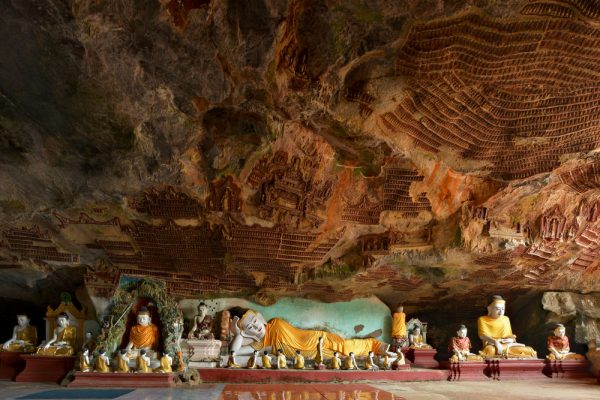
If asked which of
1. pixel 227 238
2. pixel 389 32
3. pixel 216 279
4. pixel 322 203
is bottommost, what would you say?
pixel 216 279

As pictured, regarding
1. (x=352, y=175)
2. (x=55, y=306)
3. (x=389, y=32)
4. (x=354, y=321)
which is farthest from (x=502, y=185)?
(x=55, y=306)

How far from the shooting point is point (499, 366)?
10328 mm

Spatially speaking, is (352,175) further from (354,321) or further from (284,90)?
(354,321)

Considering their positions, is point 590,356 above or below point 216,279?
below

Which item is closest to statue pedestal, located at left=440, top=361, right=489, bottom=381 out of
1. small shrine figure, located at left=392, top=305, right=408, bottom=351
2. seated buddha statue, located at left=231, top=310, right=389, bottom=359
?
small shrine figure, located at left=392, top=305, right=408, bottom=351

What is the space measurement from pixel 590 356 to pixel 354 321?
5.75m

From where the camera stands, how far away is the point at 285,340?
1060 cm

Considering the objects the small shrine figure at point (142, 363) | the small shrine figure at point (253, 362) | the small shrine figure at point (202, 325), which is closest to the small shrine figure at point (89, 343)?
the small shrine figure at point (142, 363)

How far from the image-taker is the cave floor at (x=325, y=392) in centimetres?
689

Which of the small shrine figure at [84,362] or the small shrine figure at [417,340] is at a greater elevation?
the small shrine figure at [417,340]

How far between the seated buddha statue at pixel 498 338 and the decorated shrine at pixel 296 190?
0.06 m

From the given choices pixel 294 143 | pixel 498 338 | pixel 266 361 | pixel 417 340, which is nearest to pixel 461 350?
pixel 498 338

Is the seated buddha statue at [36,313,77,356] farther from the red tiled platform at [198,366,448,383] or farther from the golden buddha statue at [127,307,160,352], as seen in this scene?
the red tiled platform at [198,366,448,383]

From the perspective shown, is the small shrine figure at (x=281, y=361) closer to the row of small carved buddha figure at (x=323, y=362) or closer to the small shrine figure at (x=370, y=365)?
the row of small carved buddha figure at (x=323, y=362)
